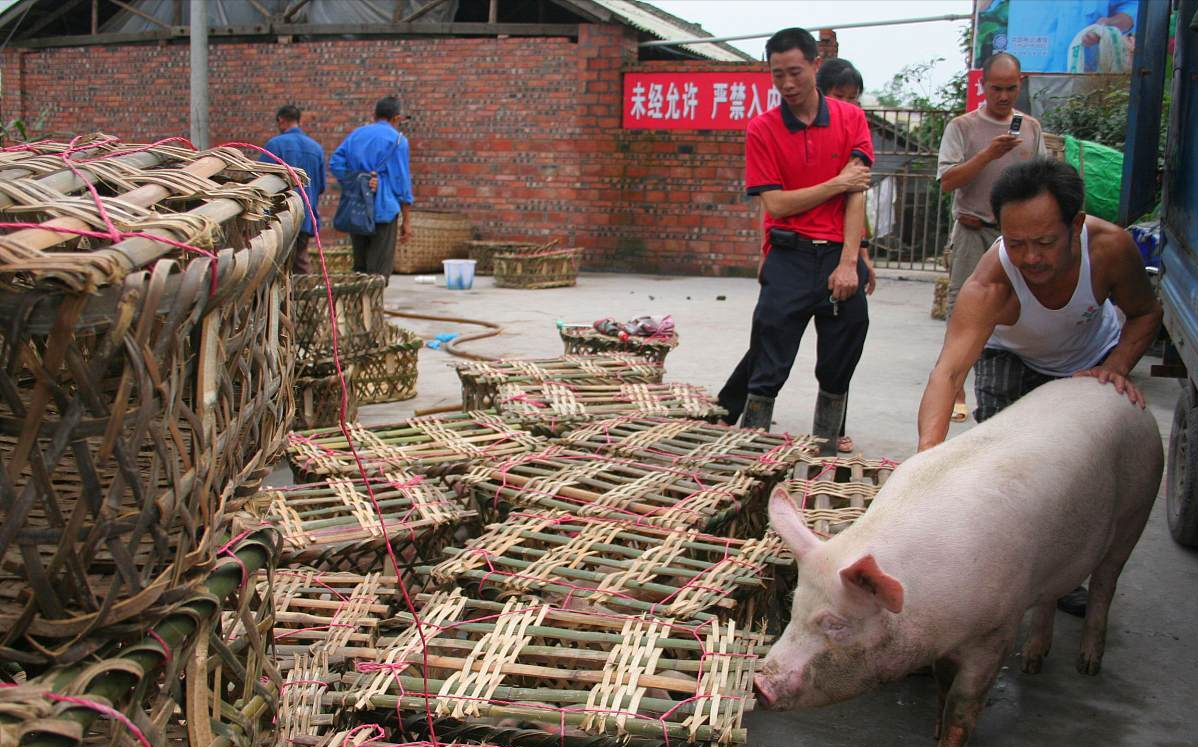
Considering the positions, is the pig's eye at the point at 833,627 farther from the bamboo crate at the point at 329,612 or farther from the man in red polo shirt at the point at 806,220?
the man in red polo shirt at the point at 806,220

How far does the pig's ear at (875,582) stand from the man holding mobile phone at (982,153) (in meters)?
2.96

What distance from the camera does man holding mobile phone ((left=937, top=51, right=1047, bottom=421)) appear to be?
480 cm

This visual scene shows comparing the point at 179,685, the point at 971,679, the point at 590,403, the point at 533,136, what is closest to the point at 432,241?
the point at 533,136

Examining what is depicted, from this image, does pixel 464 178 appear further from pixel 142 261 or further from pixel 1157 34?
pixel 142 261

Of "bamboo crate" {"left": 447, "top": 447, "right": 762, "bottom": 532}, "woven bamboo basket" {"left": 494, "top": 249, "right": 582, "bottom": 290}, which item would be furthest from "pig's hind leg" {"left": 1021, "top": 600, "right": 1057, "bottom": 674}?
"woven bamboo basket" {"left": 494, "top": 249, "right": 582, "bottom": 290}

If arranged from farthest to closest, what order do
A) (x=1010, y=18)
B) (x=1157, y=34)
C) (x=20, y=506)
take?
(x=1010, y=18) → (x=1157, y=34) → (x=20, y=506)

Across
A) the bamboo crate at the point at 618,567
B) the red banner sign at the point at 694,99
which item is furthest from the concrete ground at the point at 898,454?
the red banner sign at the point at 694,99

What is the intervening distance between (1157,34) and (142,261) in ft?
14.5

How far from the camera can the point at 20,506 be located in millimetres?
1250

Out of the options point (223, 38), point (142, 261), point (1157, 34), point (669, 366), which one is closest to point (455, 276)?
point (669, 366)

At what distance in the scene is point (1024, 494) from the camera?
2430 millimetres

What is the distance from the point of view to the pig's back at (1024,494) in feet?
7.49

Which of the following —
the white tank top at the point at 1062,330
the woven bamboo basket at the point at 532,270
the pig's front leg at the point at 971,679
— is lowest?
the pig's front leg at the point at 971,679

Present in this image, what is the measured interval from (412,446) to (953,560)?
1.95 meters
